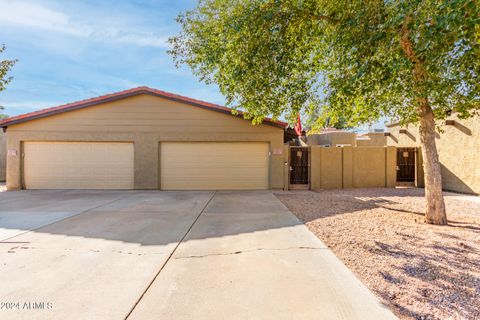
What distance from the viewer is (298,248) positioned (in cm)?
380

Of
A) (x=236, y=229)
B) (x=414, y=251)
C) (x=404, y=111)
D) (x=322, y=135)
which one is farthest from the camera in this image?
(x=322, y=135)

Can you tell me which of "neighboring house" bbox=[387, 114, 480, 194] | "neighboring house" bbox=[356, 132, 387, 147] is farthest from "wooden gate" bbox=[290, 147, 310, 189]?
"neighboring house" bbox=[356, 132, 387, 147]

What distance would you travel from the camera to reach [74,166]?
10.8 meters

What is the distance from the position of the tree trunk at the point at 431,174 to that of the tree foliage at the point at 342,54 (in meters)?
0.39

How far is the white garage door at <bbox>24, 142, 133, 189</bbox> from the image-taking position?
1080 centimetres

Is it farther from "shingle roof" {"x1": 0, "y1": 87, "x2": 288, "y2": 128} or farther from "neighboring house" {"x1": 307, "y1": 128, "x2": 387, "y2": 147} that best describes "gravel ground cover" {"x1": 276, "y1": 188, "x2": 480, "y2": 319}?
"neighboring house" {"x1": 307, "y1": 128, "x2": 387, "y2": 147}

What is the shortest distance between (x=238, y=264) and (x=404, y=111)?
20.7ft

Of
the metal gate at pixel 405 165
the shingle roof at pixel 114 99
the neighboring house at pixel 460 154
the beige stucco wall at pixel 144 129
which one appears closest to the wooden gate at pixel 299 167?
the beige stucco wall at pixel 144 129

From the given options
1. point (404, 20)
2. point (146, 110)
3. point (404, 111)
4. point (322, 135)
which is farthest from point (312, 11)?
point (322, 135)

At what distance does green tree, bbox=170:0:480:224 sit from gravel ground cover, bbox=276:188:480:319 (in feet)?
3.13

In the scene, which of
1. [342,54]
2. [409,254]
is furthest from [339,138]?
[409,254]

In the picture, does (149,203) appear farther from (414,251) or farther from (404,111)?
(404,111)

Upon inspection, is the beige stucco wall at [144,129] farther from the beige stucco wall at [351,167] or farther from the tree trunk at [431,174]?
the tree trunk at [431,174]

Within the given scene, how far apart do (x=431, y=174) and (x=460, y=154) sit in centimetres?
730
